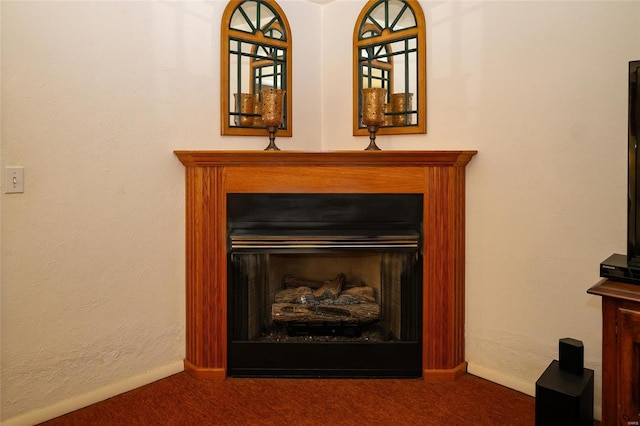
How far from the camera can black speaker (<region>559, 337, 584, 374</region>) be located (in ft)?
6.40

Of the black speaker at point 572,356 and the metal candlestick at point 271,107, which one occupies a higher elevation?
the metal candlestick at point 271,107

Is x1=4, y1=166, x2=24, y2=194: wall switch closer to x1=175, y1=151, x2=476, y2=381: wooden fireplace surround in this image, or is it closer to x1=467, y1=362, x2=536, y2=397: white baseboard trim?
x1=175, y1=151, x2=476, y2=381: wooden fireplace surround

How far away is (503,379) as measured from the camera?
2549 mm

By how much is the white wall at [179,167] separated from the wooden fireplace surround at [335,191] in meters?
0.14

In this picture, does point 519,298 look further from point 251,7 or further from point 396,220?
point 251,7

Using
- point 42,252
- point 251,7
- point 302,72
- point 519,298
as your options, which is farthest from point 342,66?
point 42,252

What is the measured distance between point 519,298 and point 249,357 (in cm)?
144

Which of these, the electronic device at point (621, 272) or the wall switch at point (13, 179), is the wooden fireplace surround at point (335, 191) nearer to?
the wall switch at point (13, 179)

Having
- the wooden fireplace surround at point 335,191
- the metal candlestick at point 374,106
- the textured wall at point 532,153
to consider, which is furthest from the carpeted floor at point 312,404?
the metal candlestick at point 374,106

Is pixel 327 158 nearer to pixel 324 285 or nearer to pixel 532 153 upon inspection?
pixel 324 285

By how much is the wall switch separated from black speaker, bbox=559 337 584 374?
7.77 ft

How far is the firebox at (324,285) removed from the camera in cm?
260

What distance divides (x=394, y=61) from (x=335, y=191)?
93 cm

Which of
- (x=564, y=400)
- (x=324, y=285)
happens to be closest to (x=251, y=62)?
(x=324, y=285)
